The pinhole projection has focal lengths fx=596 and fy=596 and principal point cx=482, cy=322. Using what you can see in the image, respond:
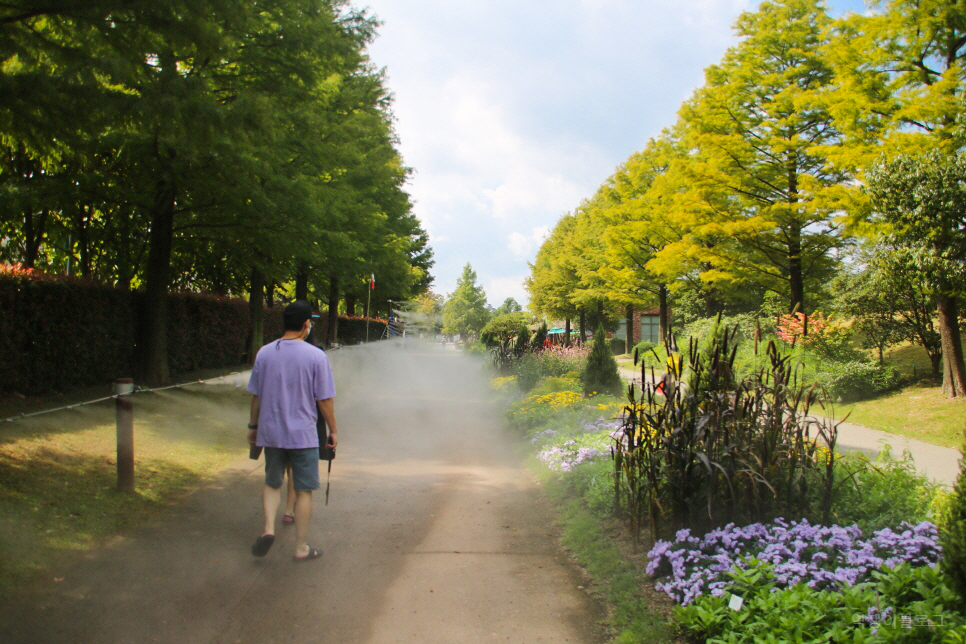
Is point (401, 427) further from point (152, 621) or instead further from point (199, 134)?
point (152, 621)

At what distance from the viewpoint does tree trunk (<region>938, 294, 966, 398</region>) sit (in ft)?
37.4

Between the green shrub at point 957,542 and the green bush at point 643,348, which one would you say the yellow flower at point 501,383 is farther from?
the green shrub at point 957,542

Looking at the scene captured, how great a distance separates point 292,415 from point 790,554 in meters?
3.19

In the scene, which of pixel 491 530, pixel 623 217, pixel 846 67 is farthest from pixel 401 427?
pixel 623 217

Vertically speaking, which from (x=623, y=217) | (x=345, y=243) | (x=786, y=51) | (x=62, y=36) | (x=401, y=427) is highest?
(x=786, y=51)

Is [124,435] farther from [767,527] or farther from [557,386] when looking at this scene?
[557,386]

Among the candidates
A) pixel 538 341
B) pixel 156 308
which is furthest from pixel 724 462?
pixel 538 341

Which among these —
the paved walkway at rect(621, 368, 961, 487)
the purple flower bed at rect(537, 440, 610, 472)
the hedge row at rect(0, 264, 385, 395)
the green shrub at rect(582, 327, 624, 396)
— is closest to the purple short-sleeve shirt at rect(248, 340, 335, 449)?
the purple flower bed at rect(537, 440, 610, 472)

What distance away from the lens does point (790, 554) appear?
10.7 ft

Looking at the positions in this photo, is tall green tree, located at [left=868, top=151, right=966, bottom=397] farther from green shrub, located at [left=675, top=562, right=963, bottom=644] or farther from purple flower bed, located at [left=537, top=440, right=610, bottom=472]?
green shrub, located at [left=675, top=562, right=963, bottom=644]

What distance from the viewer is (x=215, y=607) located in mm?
3385

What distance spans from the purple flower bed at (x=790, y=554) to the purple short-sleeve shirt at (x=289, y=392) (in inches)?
96.2

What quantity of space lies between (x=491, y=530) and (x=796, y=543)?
2377 mm

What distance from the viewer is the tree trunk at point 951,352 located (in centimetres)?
1141
